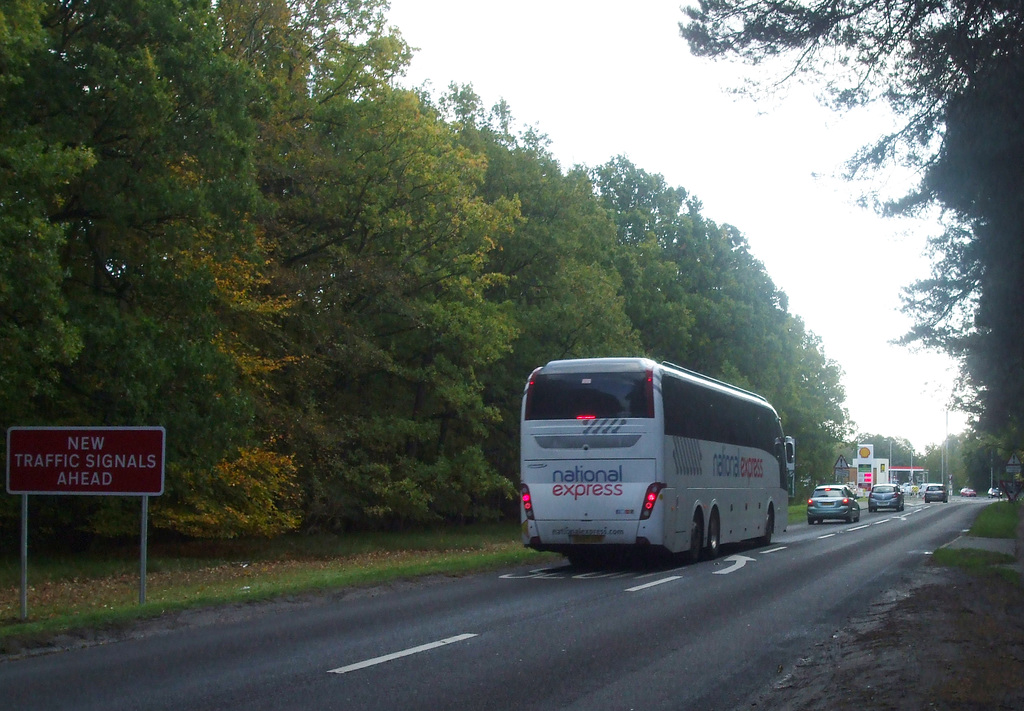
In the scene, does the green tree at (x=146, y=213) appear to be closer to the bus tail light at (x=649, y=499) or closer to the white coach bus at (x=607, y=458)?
the white coach bus at (x=607, y=458)

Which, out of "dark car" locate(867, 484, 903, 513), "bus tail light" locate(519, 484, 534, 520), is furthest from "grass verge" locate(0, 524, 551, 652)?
"dark car" locate(867, 484, 903, 513)

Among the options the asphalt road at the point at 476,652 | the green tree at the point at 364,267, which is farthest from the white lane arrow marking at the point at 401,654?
the green tree at the point at 364,267

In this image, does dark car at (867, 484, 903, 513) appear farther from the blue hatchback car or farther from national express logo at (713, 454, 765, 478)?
national express logo at (713, 454, 765, 478)

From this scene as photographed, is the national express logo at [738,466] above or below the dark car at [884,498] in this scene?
above

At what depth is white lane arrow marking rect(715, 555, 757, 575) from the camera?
63.8ft

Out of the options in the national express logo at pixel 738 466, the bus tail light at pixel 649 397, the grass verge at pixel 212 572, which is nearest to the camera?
the grass verge at pixel 212 572

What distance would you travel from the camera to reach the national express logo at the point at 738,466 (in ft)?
75.7

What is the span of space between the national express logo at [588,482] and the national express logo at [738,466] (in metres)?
4.37

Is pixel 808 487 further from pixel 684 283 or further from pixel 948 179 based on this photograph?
pixel 948 179

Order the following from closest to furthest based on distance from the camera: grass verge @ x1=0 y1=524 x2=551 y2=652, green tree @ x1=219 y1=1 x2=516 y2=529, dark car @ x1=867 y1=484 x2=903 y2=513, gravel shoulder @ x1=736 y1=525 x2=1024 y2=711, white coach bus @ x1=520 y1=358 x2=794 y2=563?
gravel shoulder @ x1=736 y1=525 x2=1024 y2=711 < grass verge @ x1=0 y1=524 x2=551 y2=652 < white coach bus @ x1=520 y1=358 x2=794 y2=563 < green tree @ x1=219 y1=1 x2=516 y2=529 < dark car @ x1=867 y1=484 x2=903 y2=513

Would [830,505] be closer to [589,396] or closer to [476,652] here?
[589,396]

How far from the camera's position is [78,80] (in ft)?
70.0

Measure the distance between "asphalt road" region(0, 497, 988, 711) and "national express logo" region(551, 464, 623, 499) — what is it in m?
2.23

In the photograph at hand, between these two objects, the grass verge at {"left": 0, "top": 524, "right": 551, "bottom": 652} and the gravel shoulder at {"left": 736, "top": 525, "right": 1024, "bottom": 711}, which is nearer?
the gravel shoulder at {"left": 736, "top": 525, "right": 1024, "bottom": 711}
